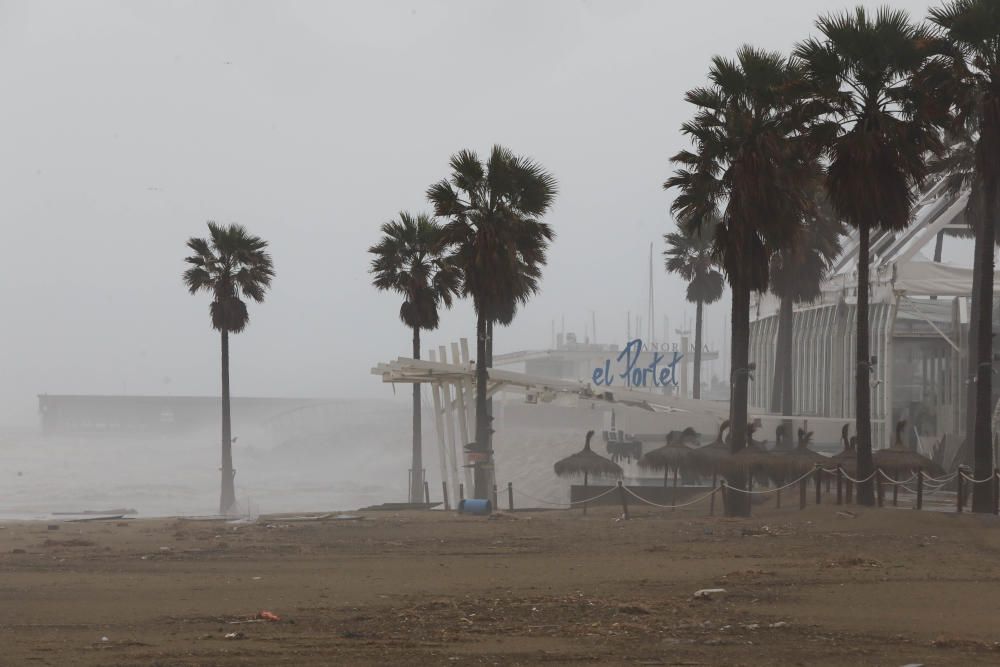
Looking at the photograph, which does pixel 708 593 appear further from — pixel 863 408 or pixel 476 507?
pixel 476 507

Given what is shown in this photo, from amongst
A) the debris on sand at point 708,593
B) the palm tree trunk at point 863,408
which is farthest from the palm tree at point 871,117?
the debris on sand at point 708,593

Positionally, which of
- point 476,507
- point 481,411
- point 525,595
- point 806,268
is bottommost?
point 476,507

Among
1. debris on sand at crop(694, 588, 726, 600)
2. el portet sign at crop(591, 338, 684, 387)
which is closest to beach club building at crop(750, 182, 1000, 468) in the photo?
el portet sign at crop(591, 338, 684, 387)

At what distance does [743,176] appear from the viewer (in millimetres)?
24359

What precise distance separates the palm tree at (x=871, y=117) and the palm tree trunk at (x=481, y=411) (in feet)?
38.2

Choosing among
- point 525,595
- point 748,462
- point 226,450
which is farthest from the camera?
point 226,450

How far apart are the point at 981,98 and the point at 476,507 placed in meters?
14.3

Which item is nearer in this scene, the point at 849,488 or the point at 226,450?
the point at 849,488

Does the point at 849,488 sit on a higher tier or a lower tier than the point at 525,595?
higher

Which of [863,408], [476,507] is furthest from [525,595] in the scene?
[476,507]

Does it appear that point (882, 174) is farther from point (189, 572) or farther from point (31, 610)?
point (31, 610)

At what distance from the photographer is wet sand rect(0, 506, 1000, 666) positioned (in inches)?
399

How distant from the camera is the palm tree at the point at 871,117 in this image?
2217cm

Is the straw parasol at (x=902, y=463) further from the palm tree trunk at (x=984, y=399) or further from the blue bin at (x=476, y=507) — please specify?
the blue bin at (x=476, y=507)
